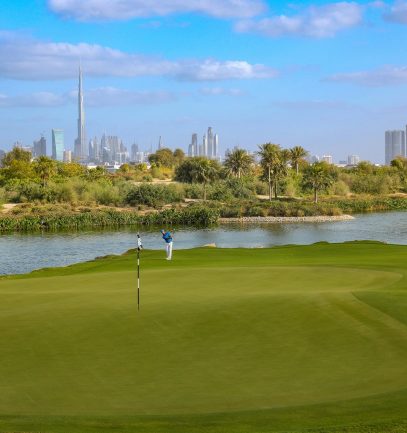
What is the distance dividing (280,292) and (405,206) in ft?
294

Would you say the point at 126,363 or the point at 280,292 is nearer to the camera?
the point at 126,363

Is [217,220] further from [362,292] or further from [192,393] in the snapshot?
[192,393]

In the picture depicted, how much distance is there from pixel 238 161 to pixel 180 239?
54.1 metres

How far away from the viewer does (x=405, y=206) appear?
333 ft

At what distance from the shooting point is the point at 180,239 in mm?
61031

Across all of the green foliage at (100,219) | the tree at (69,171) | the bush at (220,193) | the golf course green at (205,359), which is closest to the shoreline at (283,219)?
the green foliage at (100,219)

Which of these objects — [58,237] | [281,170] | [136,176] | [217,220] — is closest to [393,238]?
[217,220]

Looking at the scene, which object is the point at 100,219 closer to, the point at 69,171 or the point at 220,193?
the point at 220,193

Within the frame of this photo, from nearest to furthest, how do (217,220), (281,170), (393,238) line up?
(393,238), (217,220), (281,170)

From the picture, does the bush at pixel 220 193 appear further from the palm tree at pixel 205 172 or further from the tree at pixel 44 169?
the tree at pixel 44 169

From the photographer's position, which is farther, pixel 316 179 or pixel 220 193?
pixel 220 193

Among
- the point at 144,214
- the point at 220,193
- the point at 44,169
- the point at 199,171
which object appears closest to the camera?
the point at 144,214

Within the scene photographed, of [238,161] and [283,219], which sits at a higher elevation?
[238,161]

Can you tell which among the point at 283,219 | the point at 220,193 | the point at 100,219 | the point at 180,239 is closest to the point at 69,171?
the point at 220,193
